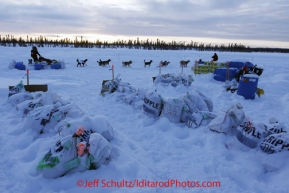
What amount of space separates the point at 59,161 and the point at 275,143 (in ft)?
9.12

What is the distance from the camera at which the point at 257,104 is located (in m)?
6.75

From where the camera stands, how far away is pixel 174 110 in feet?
14.9

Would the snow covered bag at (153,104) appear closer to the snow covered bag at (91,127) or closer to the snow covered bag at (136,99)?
the snow covered bag at (136,99)

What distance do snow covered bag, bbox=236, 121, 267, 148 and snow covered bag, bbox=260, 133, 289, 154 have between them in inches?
5.3

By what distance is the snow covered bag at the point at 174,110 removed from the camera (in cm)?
452

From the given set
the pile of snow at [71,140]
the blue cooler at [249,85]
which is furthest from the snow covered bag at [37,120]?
the blue cooler at [249,85]

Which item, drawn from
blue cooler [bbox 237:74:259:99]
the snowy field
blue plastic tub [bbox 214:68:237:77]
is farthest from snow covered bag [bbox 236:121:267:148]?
blue plastic tub [bbox 214:68:237:77]

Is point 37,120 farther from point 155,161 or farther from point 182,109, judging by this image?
point 182,109

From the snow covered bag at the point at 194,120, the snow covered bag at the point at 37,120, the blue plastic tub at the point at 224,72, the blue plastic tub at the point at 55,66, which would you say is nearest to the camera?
the snow covered bag at the point at 37,120

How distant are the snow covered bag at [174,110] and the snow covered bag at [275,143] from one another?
5.63 ft

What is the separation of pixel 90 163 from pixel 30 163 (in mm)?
910

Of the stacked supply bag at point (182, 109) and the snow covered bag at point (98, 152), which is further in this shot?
the stacked supply bag at point (182, 109)

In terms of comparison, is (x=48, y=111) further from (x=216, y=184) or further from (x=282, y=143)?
(x=282, y=143)

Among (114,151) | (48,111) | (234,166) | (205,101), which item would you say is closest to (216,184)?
(234,166)
